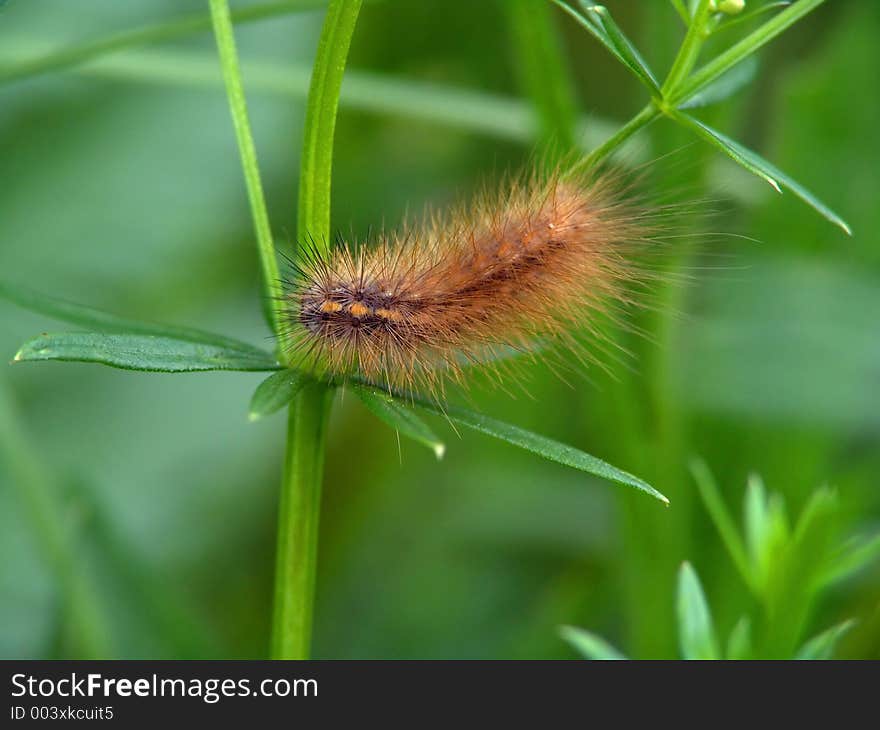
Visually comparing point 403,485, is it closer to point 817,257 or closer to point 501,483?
point 501,483

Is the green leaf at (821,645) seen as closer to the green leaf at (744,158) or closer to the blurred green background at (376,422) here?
the green leaf at (744,158)

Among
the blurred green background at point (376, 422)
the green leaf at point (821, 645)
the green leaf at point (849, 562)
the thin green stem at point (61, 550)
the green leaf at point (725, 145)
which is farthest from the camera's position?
the blurred green background at point (376, 422)

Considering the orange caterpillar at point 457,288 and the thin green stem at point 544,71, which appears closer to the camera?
the orange caterpillar at point 457,288

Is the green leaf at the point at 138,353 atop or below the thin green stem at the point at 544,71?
below

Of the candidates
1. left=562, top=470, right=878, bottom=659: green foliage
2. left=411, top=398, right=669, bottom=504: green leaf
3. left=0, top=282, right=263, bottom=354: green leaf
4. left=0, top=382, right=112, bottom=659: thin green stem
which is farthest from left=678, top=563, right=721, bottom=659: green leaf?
left=0, top=382, right=112, bottom=659: thin green stem

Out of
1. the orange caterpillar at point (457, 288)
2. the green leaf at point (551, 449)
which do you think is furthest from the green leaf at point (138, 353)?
the green leaf at point (551, 449)

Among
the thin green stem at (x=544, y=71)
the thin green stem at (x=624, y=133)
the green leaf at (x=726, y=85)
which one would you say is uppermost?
the thin green stem at (x=544, y=71)

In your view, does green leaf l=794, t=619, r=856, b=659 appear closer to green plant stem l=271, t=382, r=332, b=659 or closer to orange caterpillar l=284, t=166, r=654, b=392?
orange caterpillar l=284, t=166, r=654, b=392

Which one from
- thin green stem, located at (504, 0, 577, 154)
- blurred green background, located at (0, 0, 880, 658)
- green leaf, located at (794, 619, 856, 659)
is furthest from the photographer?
blurred green background, located at (0, 0, 880, 658)
